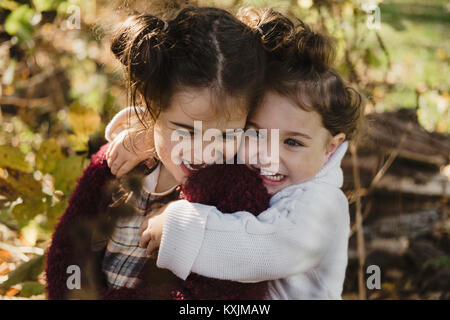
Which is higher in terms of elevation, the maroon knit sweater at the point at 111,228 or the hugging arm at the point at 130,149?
the hugging arm at the point at 130,149

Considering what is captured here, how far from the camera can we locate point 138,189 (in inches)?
60.8

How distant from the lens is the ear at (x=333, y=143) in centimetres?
152

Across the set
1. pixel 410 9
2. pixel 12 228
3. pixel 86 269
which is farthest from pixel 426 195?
pixel 410 9

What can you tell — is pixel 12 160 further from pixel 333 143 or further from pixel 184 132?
pixel 333 143

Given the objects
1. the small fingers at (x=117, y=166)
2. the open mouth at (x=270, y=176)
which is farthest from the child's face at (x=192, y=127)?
the small fingers at (x=117, y=166)

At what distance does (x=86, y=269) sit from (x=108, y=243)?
11cm

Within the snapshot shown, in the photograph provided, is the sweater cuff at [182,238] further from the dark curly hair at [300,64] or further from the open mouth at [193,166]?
the dark curly hair at [300,64]

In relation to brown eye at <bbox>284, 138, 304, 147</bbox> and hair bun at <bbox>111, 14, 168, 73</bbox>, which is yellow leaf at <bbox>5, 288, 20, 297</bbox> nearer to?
hair bun at <bbox>111, 14, 168, 73</bbox>

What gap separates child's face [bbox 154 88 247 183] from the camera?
4.11ft

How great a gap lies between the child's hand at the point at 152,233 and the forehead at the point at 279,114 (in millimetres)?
411

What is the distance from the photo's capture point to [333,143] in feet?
5.05

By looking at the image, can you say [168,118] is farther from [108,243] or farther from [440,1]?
[440,1]

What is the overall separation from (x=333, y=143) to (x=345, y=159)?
110 cm

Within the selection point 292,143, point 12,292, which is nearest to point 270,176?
point 292,143
